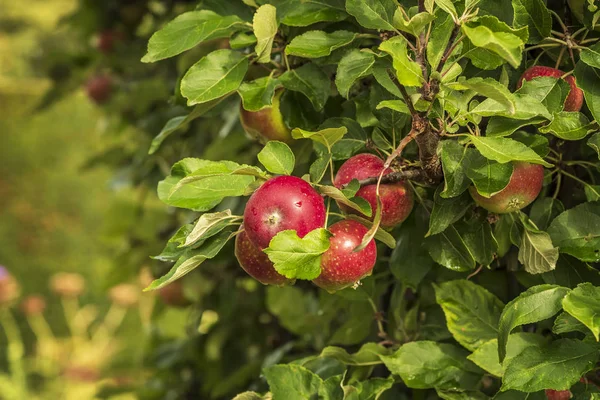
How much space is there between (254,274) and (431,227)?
0.55 feet

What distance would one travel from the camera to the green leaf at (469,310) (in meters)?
0.83

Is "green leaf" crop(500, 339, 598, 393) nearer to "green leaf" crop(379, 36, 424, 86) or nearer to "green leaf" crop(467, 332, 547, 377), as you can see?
"green leaf" crop(467, 332, 547, 377)

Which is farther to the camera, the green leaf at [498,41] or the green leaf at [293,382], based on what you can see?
the green leaf at [293,382]

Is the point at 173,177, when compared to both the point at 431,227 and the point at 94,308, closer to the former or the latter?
the point at 431,227

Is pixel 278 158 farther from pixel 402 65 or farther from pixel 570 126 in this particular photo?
pixel 570 126

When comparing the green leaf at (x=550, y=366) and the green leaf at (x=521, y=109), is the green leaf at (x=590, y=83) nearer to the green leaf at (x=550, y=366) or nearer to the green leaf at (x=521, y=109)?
the green leaf at (x=521, y=109)

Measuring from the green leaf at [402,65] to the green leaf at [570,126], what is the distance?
144mm

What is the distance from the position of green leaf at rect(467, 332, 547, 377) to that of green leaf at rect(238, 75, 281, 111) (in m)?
0.32

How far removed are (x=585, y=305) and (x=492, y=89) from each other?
7.5 inches

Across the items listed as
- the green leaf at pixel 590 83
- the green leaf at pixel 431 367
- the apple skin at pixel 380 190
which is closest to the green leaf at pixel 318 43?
the apple skin at pixel 380 190

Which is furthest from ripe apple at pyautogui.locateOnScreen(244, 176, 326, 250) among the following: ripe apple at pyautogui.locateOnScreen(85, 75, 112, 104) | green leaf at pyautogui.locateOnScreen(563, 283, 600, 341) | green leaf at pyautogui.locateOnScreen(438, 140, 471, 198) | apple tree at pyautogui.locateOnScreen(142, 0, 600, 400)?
ripe apple at pyautogui.locateOnScreen(85, 75, 112, 104)

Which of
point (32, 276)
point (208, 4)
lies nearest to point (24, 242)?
point (32, 276)

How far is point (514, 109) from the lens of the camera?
615mm

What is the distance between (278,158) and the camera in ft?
2.33
